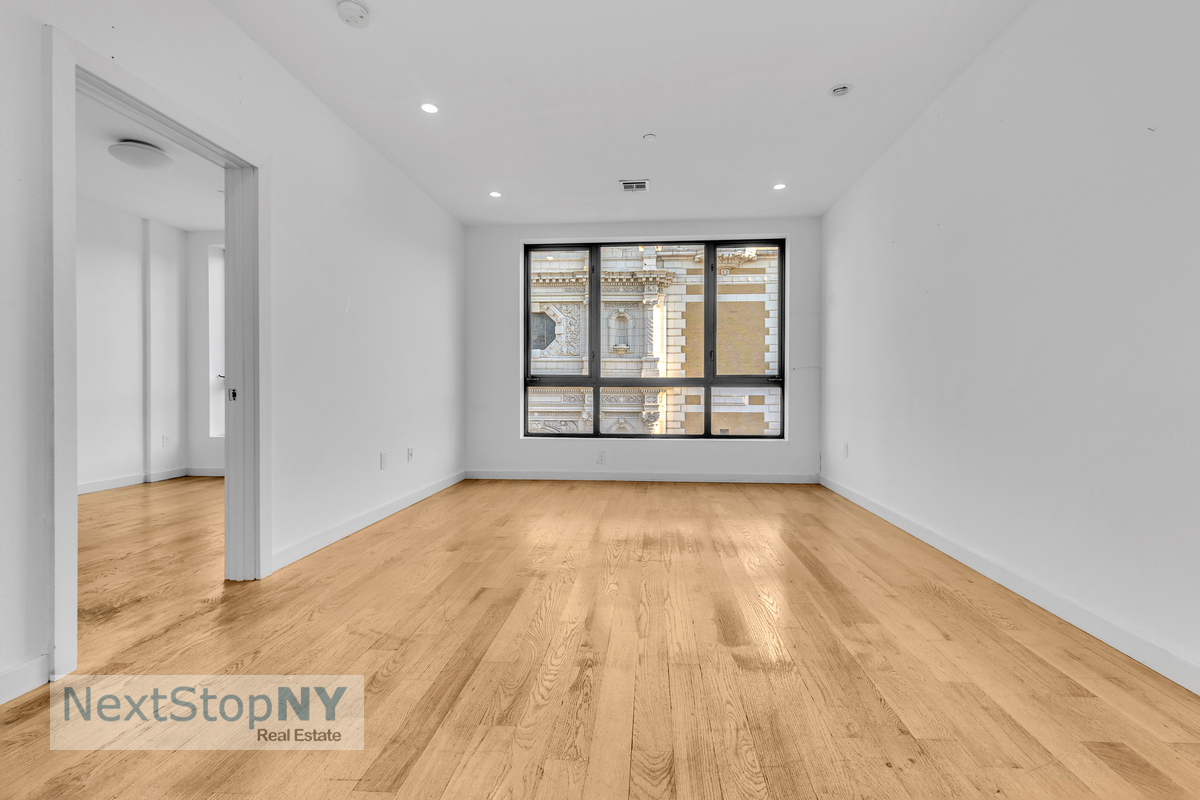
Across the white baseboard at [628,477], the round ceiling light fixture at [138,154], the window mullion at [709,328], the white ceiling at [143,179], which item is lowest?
the white baseboard at [628,477]

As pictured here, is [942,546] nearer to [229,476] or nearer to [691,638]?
[691,638]

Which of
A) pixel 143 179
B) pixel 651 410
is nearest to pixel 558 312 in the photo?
pixel 651 410

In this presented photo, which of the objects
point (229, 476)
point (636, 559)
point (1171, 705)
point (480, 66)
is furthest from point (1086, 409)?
point (229, 476)

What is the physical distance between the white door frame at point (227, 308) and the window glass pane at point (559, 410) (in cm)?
319

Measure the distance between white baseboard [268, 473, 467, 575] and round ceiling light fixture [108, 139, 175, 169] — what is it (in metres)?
2.81

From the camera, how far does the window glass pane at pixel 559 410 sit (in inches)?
221

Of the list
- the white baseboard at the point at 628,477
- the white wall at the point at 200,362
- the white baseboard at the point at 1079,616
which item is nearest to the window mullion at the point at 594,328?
the white baseboard at the point at 628,477

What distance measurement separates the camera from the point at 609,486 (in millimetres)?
5043

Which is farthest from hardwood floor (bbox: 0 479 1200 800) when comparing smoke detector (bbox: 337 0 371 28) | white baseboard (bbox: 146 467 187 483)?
white baseboard (bbox: 146 467 187 483)

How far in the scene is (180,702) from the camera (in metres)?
1.50

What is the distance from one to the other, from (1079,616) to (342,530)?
3.57 meters

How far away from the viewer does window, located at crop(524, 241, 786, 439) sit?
541 cm

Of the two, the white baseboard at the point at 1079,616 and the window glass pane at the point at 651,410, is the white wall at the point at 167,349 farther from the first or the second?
the white baseboard at the point at 1079,616

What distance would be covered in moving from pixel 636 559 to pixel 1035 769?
5.91ft
